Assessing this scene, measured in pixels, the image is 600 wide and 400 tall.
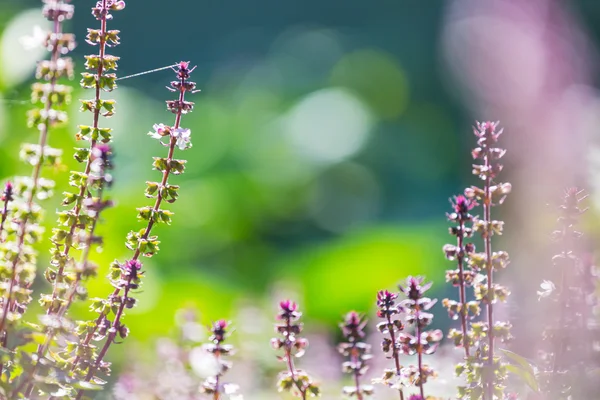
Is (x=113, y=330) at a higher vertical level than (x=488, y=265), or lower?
lower

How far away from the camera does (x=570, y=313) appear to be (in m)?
1.17

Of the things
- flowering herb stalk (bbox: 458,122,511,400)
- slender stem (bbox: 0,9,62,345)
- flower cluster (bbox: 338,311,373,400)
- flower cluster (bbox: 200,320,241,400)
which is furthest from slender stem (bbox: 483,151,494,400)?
slender stem (bbox: 0,9,62,345)

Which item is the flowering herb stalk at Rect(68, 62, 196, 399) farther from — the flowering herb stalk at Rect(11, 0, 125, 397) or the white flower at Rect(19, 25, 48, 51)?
the white flower at Rect(19, 25, 48, 51)

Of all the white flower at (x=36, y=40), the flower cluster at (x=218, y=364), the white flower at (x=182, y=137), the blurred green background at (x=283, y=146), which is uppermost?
the blurred green background at (x=283, y=146)

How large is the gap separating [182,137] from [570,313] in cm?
63

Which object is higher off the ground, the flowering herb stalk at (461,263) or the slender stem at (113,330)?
the flowering herb stalk at (461,263)

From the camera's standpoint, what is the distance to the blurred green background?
4.54 m

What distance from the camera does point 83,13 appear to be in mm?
9789

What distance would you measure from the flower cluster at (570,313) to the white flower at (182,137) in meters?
0.55

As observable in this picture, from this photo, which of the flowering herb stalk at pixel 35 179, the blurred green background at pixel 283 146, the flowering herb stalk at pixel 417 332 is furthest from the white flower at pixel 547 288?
the blurred green background at pixel 283 146

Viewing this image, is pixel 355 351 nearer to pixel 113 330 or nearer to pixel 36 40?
pixel 113 330

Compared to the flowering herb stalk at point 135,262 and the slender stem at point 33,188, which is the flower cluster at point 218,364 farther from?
the slender stem at point 33,188

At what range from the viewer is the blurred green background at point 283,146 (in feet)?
14.9

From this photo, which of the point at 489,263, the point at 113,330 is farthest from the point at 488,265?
the point at 113,330
